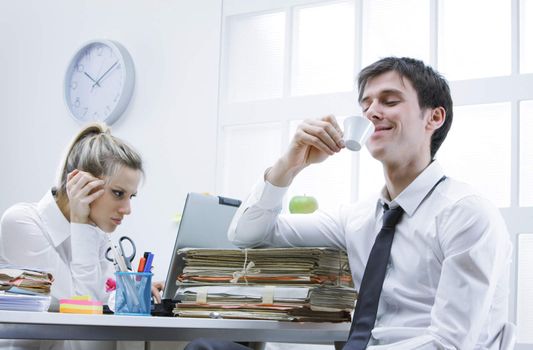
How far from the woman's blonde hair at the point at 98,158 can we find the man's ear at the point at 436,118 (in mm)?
1062

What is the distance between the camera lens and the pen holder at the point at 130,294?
1840 millimetres

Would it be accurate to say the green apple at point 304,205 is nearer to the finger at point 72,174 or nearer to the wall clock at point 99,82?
the finger at point 72,174

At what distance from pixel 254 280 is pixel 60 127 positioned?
3074 millimetres

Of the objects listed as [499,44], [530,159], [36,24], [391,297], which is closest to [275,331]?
[391,297]

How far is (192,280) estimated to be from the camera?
1985 millimetres

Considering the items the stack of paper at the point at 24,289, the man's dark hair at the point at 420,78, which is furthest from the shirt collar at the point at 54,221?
the man's dark hair at the point at 420,78

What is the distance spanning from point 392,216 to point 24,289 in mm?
836

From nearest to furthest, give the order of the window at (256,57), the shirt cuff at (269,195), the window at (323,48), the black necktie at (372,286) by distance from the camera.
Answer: the black necktie at (372,286) → the shirt cuff at (269,195) → the window at (323,48) → the window at (256,57)

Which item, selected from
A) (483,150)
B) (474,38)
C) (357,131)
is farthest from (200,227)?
(474,38)

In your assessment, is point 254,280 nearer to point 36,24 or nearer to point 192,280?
point 192,280

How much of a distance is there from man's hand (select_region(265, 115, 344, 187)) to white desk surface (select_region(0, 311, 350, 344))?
39 cm

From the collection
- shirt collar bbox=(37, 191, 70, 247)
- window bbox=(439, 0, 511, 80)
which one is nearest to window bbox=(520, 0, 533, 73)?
window bbox=(439, 0, 511, 80)

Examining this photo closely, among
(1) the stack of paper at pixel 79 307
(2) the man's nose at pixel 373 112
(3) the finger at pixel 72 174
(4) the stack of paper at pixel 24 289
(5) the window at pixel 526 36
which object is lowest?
(1) the stack of paper at pixel 79 307

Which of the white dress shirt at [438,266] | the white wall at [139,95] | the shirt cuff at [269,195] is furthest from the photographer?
the white wall at [139,95]
